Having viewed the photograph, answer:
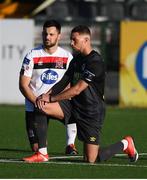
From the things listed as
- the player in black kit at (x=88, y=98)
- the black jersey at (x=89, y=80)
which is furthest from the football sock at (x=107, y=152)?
the black jersey at (x=89, y=80)

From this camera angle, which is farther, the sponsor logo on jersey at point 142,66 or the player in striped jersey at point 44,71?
the sponsor logo on jersey at point 142,66

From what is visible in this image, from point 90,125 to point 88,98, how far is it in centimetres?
36

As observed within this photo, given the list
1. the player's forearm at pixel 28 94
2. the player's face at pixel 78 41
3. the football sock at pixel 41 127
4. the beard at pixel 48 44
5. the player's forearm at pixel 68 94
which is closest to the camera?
the player's forearm at pixel 68 94

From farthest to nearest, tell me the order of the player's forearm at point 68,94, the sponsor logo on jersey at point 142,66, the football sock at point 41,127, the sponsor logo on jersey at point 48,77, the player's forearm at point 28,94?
1. the sponsor logo on jersey at point 142,66
2. the sponsor logo on jersey at point 48,77
3. the player's forearm at point 28,94
4. the football sock at point 41,127
5. the player's forearm at point 68,94

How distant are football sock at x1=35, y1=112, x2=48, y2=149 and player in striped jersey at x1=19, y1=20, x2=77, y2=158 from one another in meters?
0.02

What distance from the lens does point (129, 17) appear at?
28078 millimetres

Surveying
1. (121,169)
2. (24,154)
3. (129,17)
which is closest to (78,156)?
(24,154)

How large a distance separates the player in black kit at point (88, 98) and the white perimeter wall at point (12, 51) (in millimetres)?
11383

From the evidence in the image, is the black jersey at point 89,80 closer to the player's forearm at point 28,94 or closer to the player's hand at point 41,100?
the player's hand at point 41,100

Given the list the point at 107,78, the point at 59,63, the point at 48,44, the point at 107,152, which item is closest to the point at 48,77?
the point at 59,63

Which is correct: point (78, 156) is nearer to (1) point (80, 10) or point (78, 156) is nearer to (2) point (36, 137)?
(2) point (36, 137)

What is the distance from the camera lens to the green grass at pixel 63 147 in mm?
10547

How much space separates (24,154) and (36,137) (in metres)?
0.81

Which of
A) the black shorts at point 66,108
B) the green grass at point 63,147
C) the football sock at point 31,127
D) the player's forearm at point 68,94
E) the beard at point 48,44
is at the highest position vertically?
the beard at point 48,44
